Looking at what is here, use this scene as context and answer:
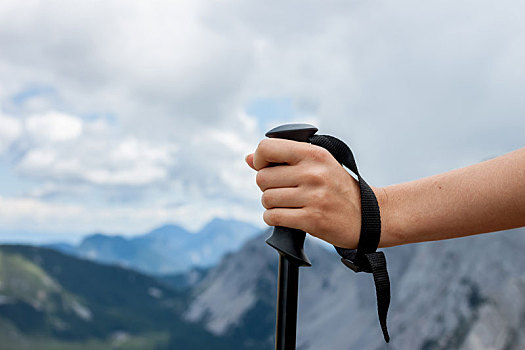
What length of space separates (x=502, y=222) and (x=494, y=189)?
0.43 feet

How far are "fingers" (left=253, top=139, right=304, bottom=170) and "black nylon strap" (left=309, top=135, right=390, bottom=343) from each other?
11 cm

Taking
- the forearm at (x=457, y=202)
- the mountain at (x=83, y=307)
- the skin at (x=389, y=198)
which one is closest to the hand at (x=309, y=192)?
the skin at (x=389, y=198)

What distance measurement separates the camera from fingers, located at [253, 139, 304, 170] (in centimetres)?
133

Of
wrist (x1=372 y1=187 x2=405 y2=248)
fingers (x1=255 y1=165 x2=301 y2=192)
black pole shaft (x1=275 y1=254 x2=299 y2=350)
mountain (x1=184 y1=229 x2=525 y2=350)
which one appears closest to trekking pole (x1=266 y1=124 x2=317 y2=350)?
black pole shaft (x1=275 y1=254 x2=299 y2=350)

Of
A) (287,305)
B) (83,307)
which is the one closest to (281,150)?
(287,305)

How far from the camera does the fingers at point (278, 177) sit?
133 centimetres

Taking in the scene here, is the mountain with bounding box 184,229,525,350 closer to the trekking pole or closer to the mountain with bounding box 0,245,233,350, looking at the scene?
the trekking pole

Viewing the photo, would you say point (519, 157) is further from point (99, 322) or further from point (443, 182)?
point (99, 322)

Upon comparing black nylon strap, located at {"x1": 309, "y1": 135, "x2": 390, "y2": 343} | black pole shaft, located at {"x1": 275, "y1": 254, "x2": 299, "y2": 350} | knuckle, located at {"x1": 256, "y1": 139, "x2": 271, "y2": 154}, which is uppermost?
knuckle, located at {"x1": 256, "y1": 139, "x2": 271, "y2": 154}

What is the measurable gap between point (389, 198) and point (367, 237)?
17cm

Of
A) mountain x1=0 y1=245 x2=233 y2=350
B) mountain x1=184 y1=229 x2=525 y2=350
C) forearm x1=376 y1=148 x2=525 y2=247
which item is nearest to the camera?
forearm x1=376 y1=148 x2=525 y2=247

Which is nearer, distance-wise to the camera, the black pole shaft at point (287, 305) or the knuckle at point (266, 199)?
the knuckle at point (266, 199)

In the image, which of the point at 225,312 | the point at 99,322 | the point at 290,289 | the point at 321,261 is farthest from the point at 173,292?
the point at 290,289

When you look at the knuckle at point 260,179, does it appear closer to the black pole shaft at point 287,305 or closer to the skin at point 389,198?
the skin at point 389,198
